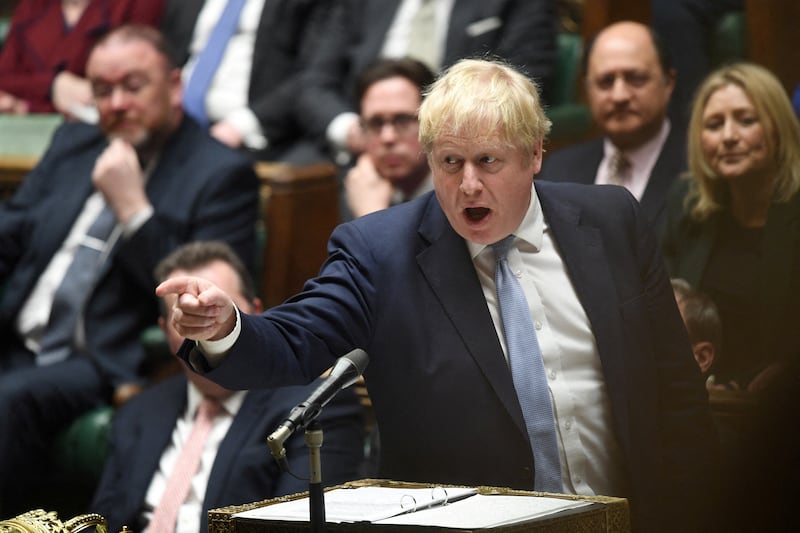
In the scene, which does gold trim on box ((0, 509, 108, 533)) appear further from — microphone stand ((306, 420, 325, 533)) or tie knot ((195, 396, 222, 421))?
tie knot ((195, 396, 222, 421))

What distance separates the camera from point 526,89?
184cm

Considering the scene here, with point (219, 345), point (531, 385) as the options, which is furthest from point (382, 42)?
point (219, 345)

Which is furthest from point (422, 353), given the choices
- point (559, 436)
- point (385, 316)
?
point (559, 436)

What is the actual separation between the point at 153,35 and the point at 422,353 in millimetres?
1693

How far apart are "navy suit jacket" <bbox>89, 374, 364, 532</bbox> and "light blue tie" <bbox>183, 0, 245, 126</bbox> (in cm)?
132

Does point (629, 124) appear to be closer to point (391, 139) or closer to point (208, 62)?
point (391, 139)

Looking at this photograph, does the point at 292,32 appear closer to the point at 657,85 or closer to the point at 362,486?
the point at 657,85

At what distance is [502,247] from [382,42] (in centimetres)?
171

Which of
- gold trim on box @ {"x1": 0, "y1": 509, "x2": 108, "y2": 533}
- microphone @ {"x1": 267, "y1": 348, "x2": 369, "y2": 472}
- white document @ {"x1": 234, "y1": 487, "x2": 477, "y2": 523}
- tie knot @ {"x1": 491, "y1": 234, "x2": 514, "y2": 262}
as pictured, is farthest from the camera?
tie knot @ {"x1": 491, "y1": 234, "x2": 514, "y2": 262}

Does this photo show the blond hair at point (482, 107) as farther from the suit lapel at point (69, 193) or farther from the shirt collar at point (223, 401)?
the suit lapel at point (69, 193)

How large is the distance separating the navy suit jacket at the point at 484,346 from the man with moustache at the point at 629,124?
30.3 inches

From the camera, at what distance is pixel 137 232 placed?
312 centimetres

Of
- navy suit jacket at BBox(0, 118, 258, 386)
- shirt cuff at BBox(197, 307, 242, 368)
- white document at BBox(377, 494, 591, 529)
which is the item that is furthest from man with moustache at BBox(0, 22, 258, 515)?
white document at BBox(377, 494, 591, 529)

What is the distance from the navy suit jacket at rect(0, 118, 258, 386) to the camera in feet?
10.3
